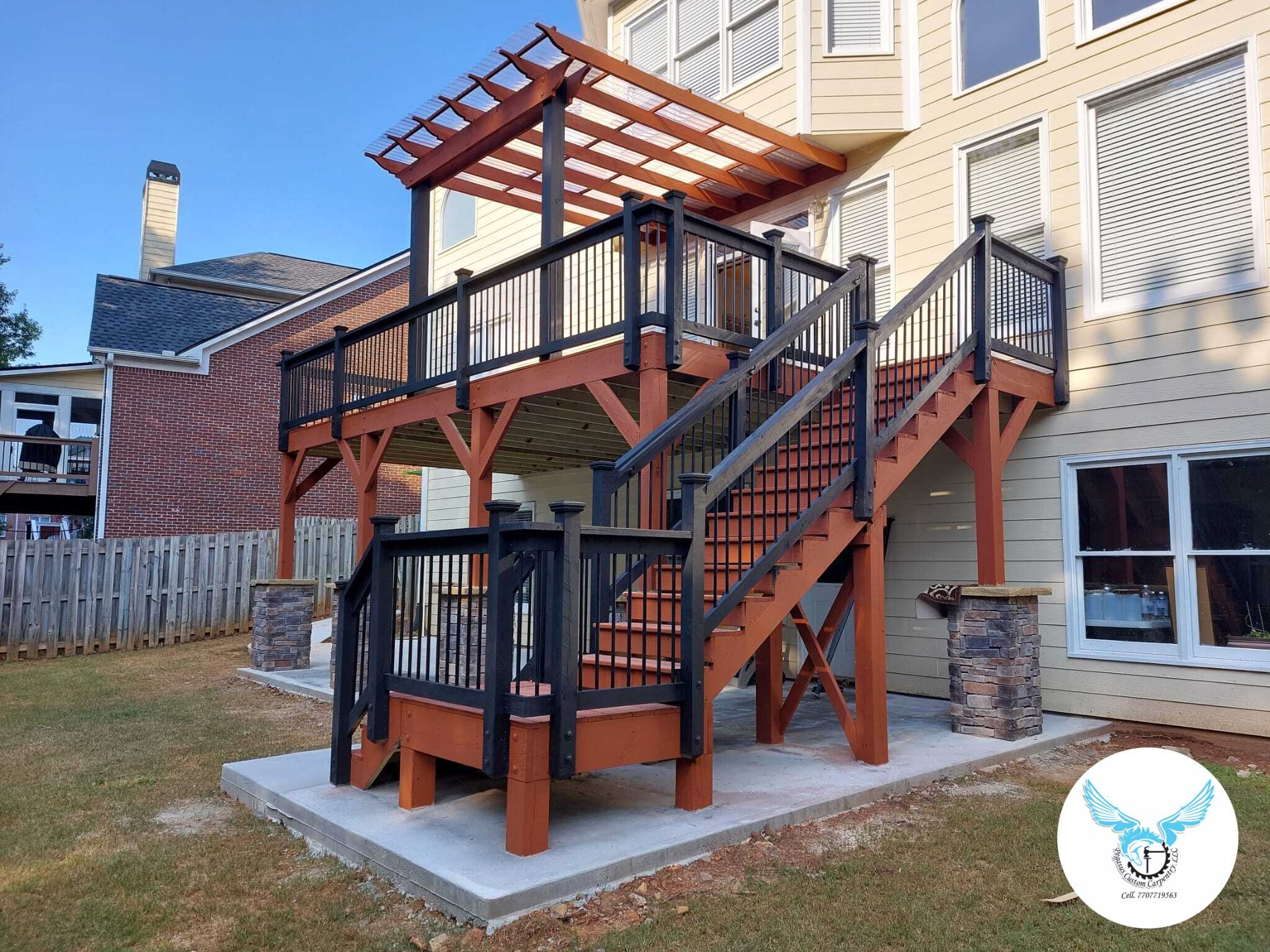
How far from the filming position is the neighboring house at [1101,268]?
7066mm

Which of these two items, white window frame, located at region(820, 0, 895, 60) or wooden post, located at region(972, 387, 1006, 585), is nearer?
wooden post, located at region(972, 387, 1006, 585)

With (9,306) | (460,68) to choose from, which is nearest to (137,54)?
(9,306)

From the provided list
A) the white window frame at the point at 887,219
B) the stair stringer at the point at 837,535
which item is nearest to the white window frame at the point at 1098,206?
the stair stringer at the point at 837,535

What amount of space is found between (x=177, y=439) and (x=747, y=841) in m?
17.3

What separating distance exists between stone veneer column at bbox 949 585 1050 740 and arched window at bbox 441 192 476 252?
36.5ft

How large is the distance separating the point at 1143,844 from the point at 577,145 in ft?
27.2

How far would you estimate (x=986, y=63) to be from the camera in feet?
29.4

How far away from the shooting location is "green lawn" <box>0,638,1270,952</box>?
11.6 ft

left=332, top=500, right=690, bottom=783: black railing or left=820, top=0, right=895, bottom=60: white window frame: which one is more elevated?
left=820, top=0, right=895, bottom=60: white window frame

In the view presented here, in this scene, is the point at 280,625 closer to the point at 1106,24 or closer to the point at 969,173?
the point at 969,173

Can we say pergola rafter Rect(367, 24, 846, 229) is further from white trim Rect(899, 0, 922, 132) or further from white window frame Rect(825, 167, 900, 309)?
white trim Rect(899, 0, 922, 132)

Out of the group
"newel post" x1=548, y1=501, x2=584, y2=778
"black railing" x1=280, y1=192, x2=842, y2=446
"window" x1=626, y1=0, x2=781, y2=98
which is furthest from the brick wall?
"newel post" x1=548, y1=501, x2=584, y2=778

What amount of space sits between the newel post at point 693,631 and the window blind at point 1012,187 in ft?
17.2

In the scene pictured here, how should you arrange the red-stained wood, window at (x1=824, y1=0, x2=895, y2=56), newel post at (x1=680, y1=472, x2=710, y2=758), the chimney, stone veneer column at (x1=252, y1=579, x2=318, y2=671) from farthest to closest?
the chimney
stone veneer column at (x1=252, y1=579, x2=318, y2=671)
window at (x1=824, y1=0, x2=895, y2=56)
the red-stained wood
newel post at (x1=680, y1=472, x2=710, y2=758)
